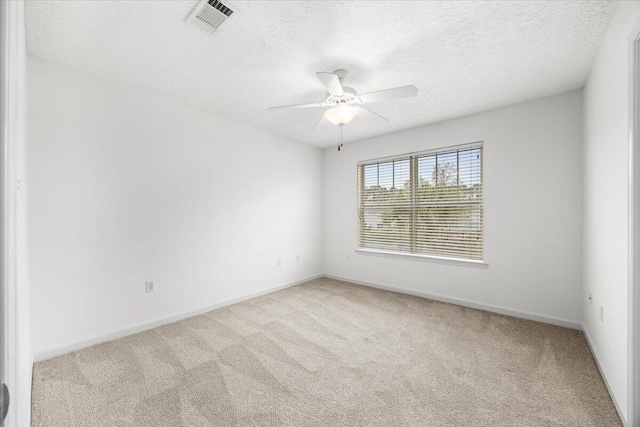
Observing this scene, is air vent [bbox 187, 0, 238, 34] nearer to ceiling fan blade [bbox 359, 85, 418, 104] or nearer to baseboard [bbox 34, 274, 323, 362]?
ceiling fan blade [bbox 359, 85, 418, 104]

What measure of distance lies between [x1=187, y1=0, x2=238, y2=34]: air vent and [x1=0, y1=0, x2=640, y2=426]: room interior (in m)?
0.03

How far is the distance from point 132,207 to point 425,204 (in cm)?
370

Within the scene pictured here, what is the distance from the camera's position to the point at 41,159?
2.30m

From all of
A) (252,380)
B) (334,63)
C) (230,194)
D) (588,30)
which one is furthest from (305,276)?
(588,30)

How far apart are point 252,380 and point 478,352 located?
6.43 feet

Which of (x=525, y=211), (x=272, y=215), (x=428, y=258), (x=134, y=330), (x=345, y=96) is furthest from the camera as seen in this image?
(x=272, y=215)

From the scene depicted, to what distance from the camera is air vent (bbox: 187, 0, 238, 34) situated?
5.71ft

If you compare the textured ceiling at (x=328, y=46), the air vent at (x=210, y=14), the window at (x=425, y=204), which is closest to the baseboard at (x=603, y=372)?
the window at (x=425, y=204)

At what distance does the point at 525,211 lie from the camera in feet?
10.6

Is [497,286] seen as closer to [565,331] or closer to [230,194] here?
[565,331]

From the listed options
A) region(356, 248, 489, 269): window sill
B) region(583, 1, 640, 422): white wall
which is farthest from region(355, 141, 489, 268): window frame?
region(583, 1, 640, 422): white wall

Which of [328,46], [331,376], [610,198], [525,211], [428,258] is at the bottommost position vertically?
[331,376]

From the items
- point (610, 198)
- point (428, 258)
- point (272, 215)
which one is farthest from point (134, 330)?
point (610, 198)

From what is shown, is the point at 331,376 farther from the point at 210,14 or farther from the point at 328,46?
the point at 210,14
